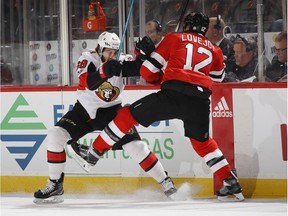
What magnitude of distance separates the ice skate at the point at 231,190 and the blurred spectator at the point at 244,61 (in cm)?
71

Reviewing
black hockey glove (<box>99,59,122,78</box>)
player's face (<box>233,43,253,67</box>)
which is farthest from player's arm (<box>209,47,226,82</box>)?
black hockey glove (<box>99,59,122,78</box>)

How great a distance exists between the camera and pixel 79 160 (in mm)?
6656

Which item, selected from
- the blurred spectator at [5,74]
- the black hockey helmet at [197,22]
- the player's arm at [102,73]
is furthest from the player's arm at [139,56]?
the blurred spectator at [5,74]

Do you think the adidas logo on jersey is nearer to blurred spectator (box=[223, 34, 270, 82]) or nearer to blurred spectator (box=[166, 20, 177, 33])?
blurred spectator (box=[223, 34, 270, 82])

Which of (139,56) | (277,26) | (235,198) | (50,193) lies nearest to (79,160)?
(50,193)

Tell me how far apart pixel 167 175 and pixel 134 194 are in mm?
381

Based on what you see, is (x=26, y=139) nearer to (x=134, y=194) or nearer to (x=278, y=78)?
(x=134, y=194)

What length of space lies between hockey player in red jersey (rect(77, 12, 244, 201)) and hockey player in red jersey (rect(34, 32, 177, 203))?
9.9 inches

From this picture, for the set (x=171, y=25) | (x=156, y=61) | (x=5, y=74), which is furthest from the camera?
(x=5, y=74)

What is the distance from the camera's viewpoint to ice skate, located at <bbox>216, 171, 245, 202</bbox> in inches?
254

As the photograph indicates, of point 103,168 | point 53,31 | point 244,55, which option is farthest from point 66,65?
point 244,55

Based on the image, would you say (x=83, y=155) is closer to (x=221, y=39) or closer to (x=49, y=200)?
(x=49, y=200)

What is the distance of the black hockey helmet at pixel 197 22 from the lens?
21.1 ft

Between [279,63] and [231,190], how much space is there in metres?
0.95
